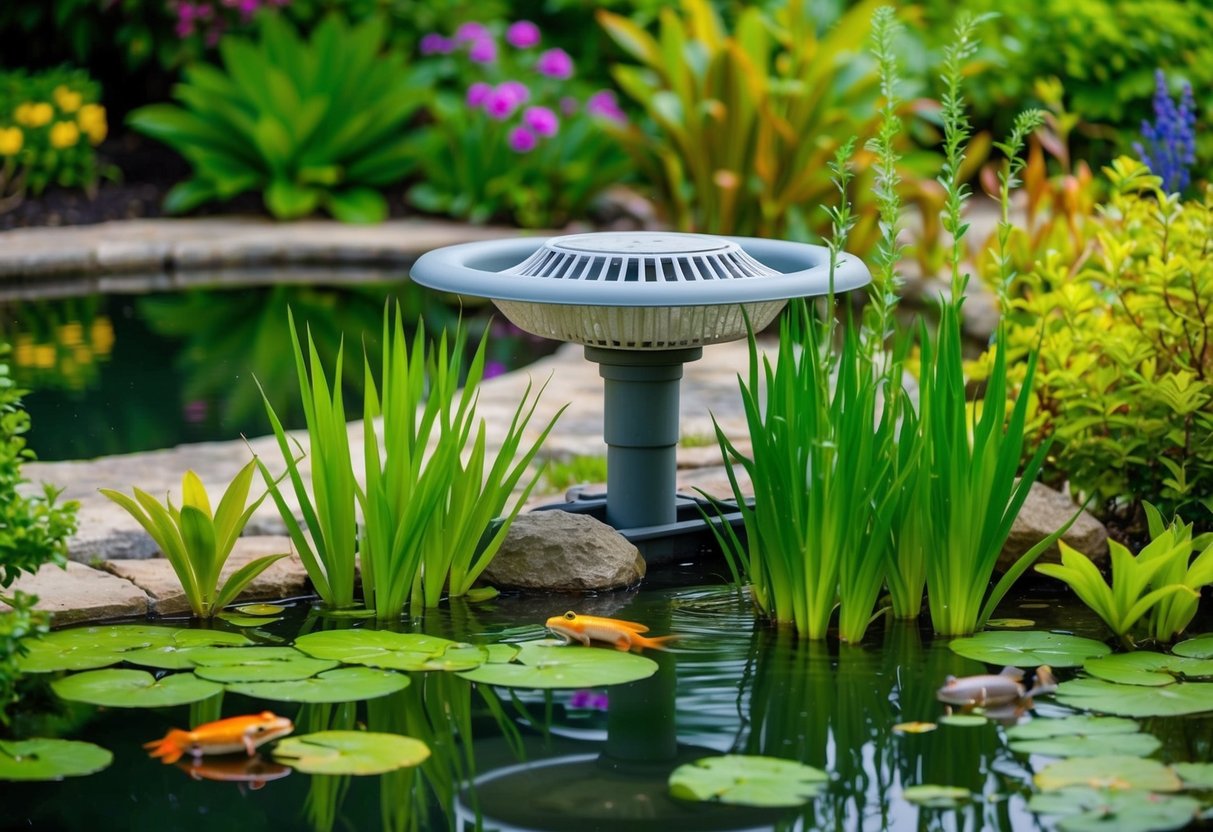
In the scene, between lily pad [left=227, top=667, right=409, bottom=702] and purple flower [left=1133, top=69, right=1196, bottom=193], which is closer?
A: lily pad [left=227, top=667, right=409, bottom=702]

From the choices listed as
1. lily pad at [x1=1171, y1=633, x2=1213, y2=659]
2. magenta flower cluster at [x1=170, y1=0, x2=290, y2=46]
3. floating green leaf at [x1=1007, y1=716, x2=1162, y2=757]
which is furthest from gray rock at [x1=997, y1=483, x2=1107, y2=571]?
magenta flower cluster at [x1=170, y1=0, x2=290, y2=46]

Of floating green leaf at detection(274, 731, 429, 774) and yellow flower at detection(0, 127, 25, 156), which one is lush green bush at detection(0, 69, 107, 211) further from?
floating green leaf at detection(274, 731, 429, 774)

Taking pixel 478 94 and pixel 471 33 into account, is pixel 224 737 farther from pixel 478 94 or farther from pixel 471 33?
pixel 471 33

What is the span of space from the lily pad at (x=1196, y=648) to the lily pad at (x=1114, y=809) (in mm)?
649

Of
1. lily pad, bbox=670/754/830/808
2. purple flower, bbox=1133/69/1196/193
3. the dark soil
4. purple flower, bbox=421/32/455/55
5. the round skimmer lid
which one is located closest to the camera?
lily pad, bbox=670/754/830/808

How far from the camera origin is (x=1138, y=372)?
11.0ft

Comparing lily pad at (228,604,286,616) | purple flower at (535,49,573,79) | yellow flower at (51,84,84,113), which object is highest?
purple flower at (535,49,573,79)

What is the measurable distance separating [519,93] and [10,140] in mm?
2693

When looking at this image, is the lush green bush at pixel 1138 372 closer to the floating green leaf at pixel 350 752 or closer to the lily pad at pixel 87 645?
the floating green leaf at pixel 350 752

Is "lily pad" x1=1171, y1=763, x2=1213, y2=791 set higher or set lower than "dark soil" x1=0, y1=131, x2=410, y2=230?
lower

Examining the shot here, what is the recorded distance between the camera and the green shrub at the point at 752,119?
22.2 feet

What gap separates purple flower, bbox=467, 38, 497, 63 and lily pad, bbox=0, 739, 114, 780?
664cm

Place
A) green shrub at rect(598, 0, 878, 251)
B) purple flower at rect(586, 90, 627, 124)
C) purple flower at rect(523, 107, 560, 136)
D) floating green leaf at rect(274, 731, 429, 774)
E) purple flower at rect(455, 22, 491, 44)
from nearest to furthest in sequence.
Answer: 1. floating green leaf at rect(274, 731, 429, 774)
2. green shrub at rect(598, 0, 878, 251)
3. purple flower at rect(523, 107, 560, 136)
4. purple flower at rect(586, 90, 627, 124)
5. purple flower at rect(455, 22, 491, 44)

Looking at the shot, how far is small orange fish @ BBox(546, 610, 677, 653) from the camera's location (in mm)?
2814
